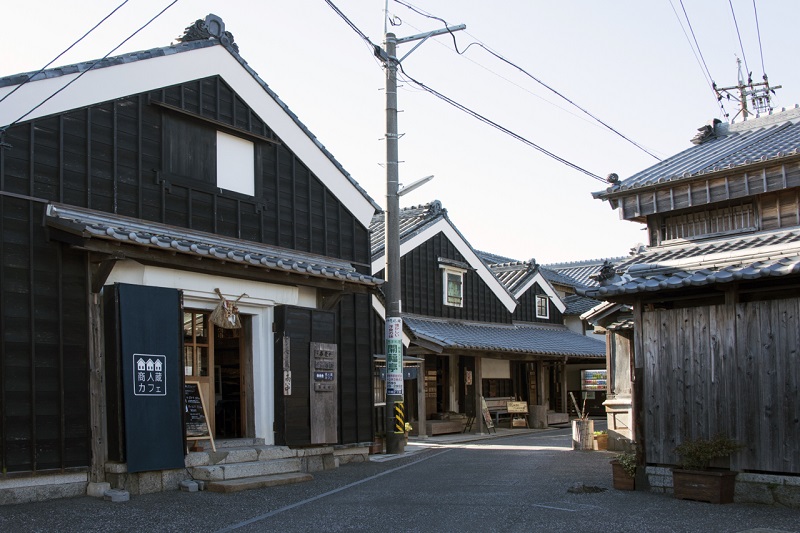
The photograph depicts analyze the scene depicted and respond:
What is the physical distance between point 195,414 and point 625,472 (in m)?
6.70

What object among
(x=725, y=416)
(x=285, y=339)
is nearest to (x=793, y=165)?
(x=725, y=416)

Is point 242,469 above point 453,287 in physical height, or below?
below

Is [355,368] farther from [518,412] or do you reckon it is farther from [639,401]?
[518,412]

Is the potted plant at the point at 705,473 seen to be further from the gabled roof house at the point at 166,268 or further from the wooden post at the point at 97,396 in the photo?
the wooden post at the point at 97,396

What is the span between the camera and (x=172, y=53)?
13.4m

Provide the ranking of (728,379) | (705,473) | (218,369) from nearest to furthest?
(705,473) < (728,379) < (218,369)

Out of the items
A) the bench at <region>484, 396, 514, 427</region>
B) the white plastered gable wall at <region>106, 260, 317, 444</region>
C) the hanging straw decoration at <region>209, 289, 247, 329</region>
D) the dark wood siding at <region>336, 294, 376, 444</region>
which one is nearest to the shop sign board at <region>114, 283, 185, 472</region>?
the white plastered gable wall at <region>106, 260, 317, 444</region>

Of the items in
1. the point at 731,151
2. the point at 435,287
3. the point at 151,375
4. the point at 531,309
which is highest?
the point at 731,151

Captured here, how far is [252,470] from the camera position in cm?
1262

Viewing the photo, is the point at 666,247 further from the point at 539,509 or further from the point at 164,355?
the point at 164,355

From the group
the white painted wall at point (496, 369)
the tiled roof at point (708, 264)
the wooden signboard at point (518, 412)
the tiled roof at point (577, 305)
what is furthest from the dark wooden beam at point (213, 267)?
the tiled roof at point (577, 305)

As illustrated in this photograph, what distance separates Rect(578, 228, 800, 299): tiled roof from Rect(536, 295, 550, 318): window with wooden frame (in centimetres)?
1934

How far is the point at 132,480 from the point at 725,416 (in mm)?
8262

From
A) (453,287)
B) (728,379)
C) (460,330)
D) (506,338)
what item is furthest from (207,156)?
(506,338)
